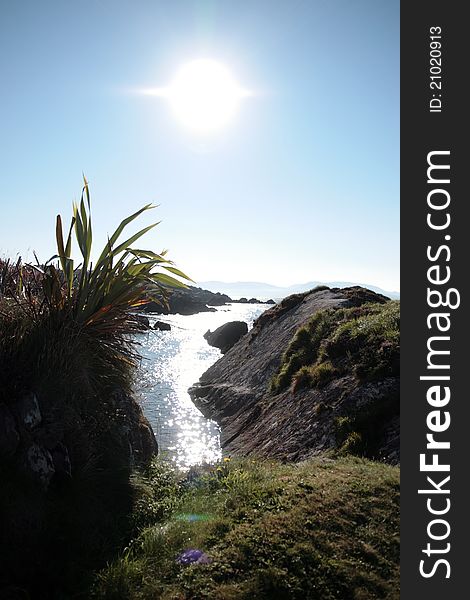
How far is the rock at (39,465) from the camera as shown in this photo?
16.0ft

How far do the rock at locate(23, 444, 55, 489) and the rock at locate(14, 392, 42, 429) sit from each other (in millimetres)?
282

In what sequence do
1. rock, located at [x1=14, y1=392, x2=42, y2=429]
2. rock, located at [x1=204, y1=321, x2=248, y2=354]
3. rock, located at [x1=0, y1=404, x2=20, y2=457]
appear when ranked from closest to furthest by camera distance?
rock, located at [x1=0, y1=404, x2=20, y2=457] < rock, located at [x1=14, y1=392, x2=42, y2=429] < rock, located at [x1=204, y1=321, x2=248, y2=354]

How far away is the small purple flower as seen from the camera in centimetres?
427

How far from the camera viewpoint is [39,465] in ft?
16.4

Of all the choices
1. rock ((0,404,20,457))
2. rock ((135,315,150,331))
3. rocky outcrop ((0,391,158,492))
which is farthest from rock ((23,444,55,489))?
rock ((135,315,150,331))

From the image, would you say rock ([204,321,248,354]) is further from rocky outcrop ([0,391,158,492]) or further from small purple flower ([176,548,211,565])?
small purple flower ([176,548,211,565])

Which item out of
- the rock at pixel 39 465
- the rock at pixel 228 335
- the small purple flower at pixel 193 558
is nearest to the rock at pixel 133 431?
the rock at pixel 39 465

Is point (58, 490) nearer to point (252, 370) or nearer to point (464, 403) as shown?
point (464, 403)

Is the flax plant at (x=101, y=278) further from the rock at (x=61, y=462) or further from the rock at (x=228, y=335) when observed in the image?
the rock at (x=228, y=335)

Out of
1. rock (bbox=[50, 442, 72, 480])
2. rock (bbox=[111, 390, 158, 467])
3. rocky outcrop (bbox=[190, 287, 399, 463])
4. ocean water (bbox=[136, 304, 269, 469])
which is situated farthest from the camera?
ocean water (bbox=[136, 304, 269, 469])

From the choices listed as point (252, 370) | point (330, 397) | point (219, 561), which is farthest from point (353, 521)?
point (252, 370)

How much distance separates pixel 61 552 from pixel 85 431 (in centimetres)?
169

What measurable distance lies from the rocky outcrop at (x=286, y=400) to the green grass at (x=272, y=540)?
226 cm

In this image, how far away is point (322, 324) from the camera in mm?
13766
